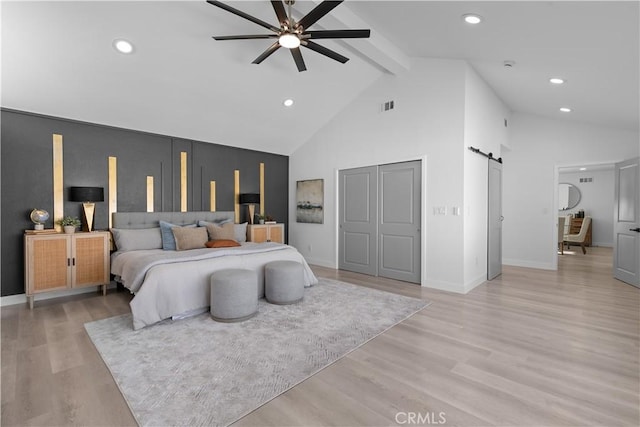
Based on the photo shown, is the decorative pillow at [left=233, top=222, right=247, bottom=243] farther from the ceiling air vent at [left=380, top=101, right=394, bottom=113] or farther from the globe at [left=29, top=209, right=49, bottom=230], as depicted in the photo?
the ceiling air vent at [left=380, top=101, right=394, bottom=113]

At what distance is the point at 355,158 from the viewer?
5805 millimetres

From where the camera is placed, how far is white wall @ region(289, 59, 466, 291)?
4.50 metres

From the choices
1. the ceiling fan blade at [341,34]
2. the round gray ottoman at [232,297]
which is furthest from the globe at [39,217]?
the ceiling fan blade at [341,34]

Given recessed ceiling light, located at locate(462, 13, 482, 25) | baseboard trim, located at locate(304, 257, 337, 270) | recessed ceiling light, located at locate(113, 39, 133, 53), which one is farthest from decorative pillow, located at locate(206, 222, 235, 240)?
recessed ceiling light, located at locate(462, 13, 482, 25)

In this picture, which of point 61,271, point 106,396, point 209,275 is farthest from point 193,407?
point 61,271

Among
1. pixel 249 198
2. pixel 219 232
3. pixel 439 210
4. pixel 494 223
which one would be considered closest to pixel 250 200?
pixel 249 198

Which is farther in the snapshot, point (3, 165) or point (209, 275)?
point (3, 165)

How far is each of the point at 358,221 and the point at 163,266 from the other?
3.46 m

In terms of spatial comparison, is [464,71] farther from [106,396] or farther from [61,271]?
[61,271]

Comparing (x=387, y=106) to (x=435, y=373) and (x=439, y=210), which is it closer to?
(x=439, y=210)

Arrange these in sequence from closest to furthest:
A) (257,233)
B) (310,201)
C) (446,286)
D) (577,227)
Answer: (446,286) < (257,233) < (310,201) < (577,227)

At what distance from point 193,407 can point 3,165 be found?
4.21m

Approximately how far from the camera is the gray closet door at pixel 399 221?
16.4ft

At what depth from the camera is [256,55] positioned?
4188 millimetres
